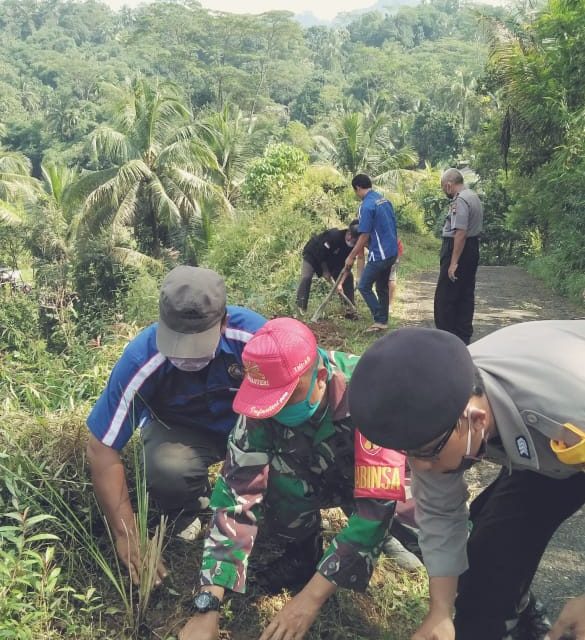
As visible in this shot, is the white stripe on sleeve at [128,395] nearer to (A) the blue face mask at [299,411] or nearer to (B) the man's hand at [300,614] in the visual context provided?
(A) the blue face mask at [299,411]

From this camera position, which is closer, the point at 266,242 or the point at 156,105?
the point at 266,242

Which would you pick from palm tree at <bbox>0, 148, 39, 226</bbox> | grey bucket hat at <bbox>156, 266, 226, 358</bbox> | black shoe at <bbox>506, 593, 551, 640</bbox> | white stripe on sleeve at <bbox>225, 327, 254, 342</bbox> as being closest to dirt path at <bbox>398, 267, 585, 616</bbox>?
black shoe at <bbox>506, 593, 551, 640</bbox>

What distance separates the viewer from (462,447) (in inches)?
59.8

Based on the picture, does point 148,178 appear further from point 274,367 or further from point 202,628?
point 202,628

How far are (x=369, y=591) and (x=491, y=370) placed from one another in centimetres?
116

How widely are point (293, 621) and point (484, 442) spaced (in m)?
0.77

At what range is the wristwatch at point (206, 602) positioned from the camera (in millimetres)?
1879

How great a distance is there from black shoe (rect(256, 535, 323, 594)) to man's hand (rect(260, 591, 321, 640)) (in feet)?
1.70

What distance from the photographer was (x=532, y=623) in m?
2.14

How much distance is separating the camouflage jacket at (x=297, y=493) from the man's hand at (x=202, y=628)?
9cm

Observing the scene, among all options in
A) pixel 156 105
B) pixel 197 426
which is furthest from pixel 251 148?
pixel 197 426

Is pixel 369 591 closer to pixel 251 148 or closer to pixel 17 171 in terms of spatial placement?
pixel 251 148

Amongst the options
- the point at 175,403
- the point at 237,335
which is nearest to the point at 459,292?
the point at 237,335

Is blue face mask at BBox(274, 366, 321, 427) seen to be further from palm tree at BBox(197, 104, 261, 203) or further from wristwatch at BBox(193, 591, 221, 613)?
palm tree at BBox(197, 104, 261, 203)
